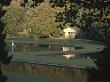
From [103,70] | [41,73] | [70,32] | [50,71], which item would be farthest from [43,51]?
[70,32]

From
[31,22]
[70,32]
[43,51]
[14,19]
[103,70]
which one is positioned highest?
[14,19]

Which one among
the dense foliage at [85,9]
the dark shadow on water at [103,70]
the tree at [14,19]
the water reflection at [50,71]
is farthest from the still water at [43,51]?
the tree at [14,19]

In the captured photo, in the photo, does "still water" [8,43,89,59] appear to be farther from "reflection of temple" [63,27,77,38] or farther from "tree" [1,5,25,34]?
"reflection of temple" [63,27,77,38]

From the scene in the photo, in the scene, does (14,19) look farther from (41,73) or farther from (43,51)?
(41,73)

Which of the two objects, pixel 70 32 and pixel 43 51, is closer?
pixel 43 51

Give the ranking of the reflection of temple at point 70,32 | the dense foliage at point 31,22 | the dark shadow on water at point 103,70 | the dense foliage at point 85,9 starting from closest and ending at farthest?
1. the dense foliage at point 85,9
2. the dark shadow on water at point 103,70
3. the dense foliage at point 31,22
4. the reflection of temple at point 70,32

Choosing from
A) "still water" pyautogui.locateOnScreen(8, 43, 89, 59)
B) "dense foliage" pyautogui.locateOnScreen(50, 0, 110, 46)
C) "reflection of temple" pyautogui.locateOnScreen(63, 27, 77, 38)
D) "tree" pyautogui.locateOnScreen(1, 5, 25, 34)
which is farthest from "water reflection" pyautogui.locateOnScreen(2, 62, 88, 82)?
"reflection of temple" pyautogui.locateOnScreen(63, 27, 77, 38)

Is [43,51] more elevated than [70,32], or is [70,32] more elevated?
[70,32]

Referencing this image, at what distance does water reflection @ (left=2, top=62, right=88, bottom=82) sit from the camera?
1414 inches

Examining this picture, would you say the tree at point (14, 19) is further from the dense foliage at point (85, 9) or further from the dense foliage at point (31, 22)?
the dense foliage at point (85, 9)

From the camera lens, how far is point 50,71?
131 feet

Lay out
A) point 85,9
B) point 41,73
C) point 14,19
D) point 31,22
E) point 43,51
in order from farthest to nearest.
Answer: point 31,22, point 14,19, point 43,51, point 41,73, point 85,9

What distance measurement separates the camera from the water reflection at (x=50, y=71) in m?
35.9

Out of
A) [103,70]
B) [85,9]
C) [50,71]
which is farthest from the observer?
[50,71]
